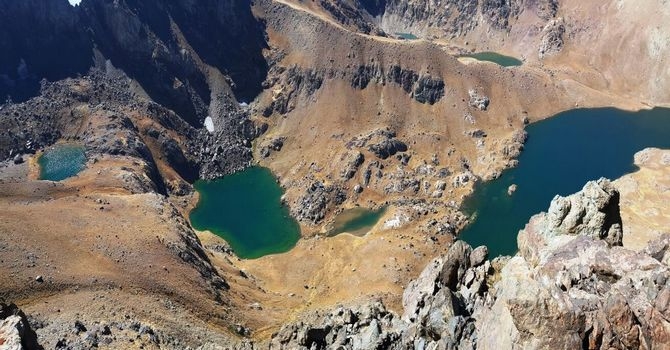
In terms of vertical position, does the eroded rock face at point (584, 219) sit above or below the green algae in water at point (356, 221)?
above

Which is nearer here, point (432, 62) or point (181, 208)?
point (181, 208)

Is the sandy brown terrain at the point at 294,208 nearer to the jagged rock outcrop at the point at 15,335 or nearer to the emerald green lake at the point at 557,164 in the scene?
the emerald green lake at the point at 557,164

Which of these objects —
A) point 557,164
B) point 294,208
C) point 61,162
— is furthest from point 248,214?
point 557,164

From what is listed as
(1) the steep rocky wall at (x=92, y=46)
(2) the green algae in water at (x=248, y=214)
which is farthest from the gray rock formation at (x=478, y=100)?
(1) the steep rocky wall at (x=92, y=46)

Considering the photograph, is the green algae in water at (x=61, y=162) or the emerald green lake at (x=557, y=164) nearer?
the emerald green lake at (x=557, y=164)

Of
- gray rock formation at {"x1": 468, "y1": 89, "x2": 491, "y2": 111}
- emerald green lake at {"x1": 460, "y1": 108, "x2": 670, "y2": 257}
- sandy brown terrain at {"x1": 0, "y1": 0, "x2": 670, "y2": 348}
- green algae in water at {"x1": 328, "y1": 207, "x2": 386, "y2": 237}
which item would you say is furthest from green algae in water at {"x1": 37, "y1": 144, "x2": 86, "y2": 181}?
gray rock formation at {"x1": 468, "y1": 89, "x2": 491, "y2": 111}

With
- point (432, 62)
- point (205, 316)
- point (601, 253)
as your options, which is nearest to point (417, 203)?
point (432, 62)

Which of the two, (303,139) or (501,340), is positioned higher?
(501,340)

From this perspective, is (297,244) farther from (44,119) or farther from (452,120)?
(44,119)
